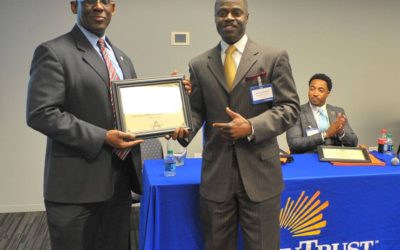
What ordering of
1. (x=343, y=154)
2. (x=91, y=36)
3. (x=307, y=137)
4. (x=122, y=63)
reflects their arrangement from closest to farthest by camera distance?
(x=91, y=36) < (x=122, y=63) < (x=343, y=154) < (x=307, y=137)

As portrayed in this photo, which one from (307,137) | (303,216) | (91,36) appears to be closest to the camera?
(91,36)

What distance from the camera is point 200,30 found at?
4.07 meters

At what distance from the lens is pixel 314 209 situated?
7.58 feet

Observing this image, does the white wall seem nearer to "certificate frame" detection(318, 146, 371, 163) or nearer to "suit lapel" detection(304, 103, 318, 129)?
"suit lapel" detection(304, 103, 318, 129)

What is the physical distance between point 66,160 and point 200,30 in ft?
9.07

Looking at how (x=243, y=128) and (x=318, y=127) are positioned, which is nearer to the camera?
(x=243, y=128)

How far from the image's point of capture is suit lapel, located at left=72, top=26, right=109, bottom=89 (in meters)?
1.66

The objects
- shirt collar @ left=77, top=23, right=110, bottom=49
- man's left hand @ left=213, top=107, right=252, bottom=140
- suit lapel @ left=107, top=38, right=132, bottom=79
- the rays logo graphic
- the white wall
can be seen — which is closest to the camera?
man's left hand @ left=213, top=107, right=252, bottom=140

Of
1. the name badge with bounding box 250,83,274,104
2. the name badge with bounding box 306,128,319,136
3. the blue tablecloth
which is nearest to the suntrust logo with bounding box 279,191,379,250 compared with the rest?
the blue tablecloth

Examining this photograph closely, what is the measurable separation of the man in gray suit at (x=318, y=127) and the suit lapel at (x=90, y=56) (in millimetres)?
2022

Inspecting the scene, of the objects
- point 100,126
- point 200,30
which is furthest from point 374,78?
point 100,126

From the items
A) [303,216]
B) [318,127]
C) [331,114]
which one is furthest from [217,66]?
[331,114]

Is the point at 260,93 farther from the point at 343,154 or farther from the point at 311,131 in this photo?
the point at 311,131

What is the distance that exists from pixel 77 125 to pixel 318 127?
236 centimetres
